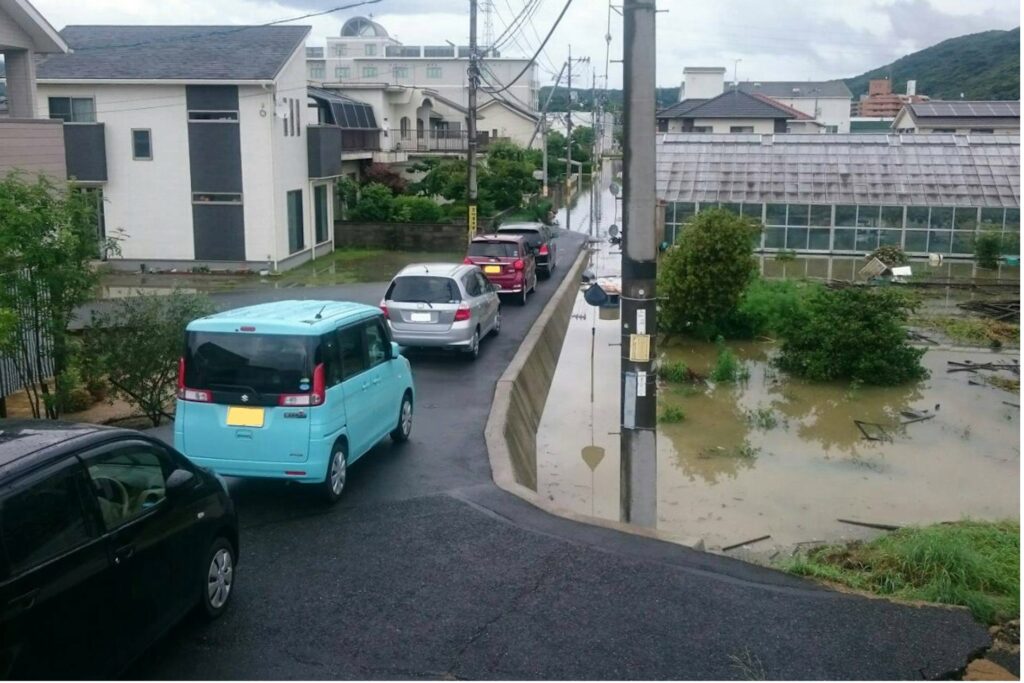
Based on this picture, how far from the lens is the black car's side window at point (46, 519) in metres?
5.12

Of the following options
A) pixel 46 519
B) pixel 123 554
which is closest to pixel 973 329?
pixel 123 554

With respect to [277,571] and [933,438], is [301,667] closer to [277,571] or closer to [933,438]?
[277,571]

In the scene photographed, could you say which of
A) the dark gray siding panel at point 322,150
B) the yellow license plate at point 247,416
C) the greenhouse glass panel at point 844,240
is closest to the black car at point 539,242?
the dark gray siding panel at point 322,150

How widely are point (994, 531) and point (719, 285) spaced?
12.4 m

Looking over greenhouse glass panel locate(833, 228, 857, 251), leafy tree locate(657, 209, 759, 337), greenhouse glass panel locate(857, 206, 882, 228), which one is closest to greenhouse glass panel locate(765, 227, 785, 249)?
greenhouse glass panel locate(833, 228, 857, 251)

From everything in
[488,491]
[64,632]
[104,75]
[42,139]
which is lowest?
[488,491]

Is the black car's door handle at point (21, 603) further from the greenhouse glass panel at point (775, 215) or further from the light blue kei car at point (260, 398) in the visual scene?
the greenhouse glass panel at point (775, 215)

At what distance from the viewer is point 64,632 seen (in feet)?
17.1

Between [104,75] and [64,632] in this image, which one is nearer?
[64,632]

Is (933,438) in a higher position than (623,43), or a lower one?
lower

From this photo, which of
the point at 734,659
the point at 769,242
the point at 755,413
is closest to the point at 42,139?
the point at 755,413

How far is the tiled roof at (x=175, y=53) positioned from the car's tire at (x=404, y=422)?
1826cm

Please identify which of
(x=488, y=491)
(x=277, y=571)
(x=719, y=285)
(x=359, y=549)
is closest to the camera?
(x=277, y=571)

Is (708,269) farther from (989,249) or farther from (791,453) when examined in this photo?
(989,249)
